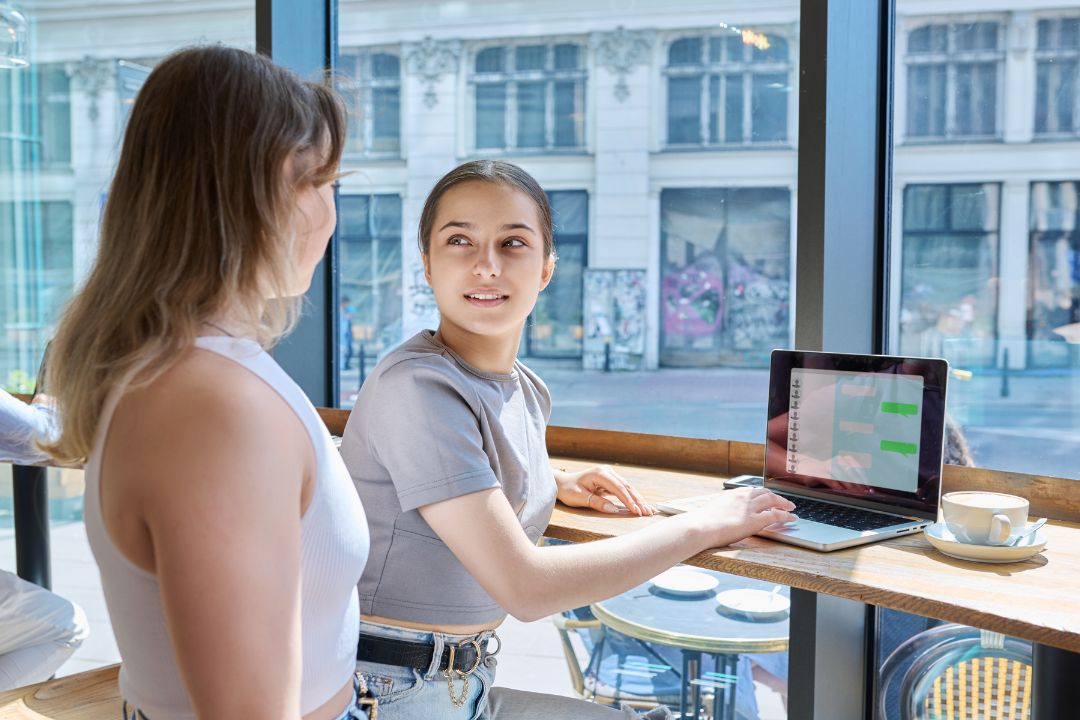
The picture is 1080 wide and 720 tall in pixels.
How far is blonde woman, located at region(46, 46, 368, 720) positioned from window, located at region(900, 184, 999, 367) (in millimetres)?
1491

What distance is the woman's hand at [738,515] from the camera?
1261 millimetres

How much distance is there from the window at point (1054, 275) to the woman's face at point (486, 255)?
1119 millimetres

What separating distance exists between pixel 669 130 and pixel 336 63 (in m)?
1.03

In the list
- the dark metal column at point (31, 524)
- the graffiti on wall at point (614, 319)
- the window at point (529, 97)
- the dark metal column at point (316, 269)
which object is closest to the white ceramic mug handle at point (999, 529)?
the graffiti on wall at point (614, 319)

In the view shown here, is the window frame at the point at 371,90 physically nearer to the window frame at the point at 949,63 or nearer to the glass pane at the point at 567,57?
the glass pane at the point at 567,57

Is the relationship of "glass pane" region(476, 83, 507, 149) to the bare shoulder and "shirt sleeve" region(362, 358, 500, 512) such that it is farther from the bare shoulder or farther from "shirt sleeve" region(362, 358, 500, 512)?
the bare shoulder

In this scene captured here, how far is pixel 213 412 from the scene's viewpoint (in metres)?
0.65

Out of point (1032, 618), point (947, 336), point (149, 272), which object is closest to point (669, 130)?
point (947, 336)

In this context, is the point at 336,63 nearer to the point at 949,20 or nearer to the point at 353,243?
the point at 353,243

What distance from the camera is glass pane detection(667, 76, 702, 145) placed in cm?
248

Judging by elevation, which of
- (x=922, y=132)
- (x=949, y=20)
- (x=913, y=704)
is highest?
(x=949, y=20)

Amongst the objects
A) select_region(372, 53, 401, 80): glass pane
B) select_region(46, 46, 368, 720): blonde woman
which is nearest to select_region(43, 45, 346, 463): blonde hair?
select_region(46, 46, 368, 720): blonde woman

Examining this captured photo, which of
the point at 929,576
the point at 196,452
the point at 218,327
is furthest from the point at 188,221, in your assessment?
the point at 929,576

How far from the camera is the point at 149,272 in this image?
2.42 ft
